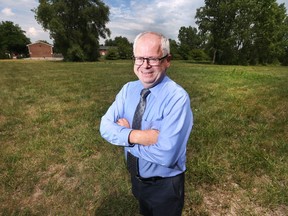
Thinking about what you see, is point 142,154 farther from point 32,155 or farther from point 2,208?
point 32,155

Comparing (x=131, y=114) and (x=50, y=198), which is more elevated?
(x=131, y=114)

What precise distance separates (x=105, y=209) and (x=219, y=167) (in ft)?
6.73

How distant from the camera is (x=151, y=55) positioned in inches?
72.0

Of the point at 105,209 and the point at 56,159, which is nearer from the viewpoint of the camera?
the point at 105,209

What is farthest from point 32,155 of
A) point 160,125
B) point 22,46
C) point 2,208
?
point 22,46

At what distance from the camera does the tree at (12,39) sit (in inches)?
3780

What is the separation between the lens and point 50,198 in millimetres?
3535

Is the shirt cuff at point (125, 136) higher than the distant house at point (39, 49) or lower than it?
higher

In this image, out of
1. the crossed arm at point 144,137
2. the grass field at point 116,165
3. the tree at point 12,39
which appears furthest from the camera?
the tree at point 12,39

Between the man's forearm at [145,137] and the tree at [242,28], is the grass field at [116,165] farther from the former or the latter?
the tree at [242,28]

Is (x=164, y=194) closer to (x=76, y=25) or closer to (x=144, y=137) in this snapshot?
(x=144, y=137)

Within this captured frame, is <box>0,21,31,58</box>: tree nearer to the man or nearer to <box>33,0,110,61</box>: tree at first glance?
<box>33,0,110,61</box>: tree

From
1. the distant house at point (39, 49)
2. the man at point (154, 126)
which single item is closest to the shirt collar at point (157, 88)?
the man at point (154, 126)

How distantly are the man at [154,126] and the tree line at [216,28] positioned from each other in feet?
160
